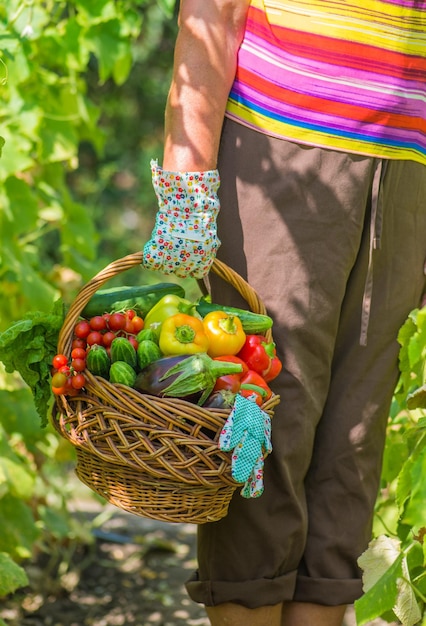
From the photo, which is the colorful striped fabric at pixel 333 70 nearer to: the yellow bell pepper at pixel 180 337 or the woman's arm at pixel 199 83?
the woman's arm at pixel 199 83

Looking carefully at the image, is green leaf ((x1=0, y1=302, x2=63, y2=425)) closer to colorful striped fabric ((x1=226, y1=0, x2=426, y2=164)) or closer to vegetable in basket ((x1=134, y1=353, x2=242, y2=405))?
vegetable in basket ((x1=134, y1=353, x2=242, y2=405))

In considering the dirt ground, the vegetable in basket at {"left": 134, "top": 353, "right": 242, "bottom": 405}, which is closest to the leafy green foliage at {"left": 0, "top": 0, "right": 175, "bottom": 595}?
the dirt ground

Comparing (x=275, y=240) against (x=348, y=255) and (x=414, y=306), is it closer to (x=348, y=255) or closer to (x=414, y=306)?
(x=348, y=255)

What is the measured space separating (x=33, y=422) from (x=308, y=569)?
0.94 m

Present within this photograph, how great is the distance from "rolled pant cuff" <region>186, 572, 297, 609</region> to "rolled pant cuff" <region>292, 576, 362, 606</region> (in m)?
0.06

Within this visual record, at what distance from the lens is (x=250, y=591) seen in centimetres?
190

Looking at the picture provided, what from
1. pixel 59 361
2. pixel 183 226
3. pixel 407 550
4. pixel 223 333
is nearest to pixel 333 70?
pixel 183 226

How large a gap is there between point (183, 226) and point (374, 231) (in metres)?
0.42

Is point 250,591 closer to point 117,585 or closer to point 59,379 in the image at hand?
point 59,379

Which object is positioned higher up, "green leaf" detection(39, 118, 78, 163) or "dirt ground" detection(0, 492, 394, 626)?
"green leaf" detection(39, 118, 78, 163)

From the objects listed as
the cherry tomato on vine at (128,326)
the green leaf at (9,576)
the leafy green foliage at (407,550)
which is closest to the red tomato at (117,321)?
the cherry tomato on vine at (128,326)

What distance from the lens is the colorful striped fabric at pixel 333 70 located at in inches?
69.5

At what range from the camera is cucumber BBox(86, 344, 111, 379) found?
1634 millimetres

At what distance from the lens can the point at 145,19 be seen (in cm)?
550
